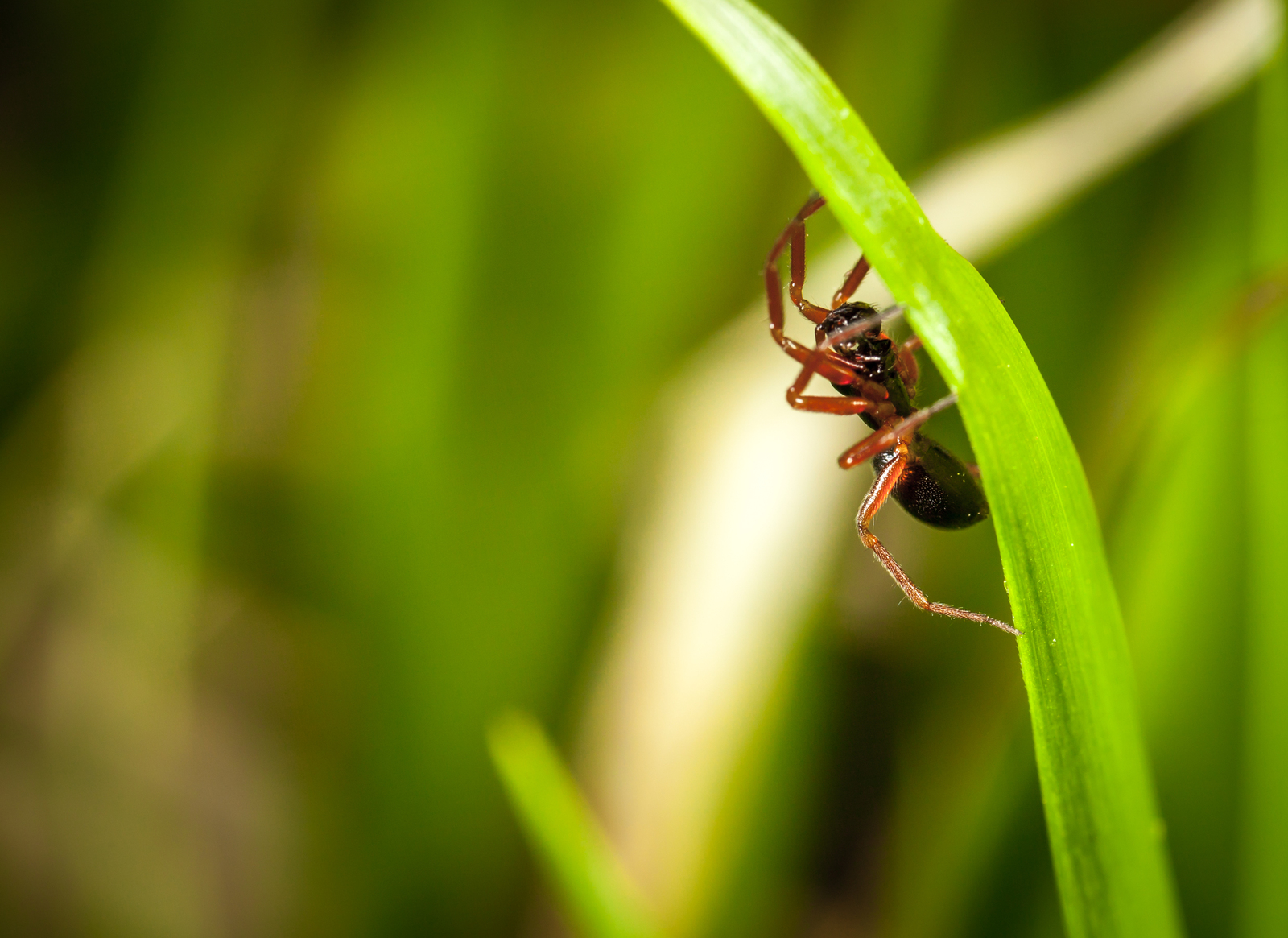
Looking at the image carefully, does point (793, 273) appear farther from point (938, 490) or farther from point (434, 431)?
point (434, 431)

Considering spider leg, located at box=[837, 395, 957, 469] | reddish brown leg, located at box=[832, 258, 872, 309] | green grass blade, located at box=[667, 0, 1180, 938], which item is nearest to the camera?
green grass blade, located at box=[667, 0, 1180, 938]

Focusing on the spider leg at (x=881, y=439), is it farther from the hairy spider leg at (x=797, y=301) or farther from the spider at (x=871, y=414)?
the hairy spider leg at (x=797, y=301)

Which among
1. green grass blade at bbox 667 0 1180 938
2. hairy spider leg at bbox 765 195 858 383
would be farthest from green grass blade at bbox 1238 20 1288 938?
Answer: green grass blade at bbox 667 0 1180 938

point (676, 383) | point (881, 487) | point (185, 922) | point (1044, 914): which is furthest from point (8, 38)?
point (1044, 914)

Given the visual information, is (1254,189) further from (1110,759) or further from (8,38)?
(8,38)

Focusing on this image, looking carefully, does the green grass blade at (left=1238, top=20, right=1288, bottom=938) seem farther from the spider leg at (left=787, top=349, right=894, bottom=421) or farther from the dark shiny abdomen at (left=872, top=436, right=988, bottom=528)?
the spider leg at (left=787, top=349, right=894, bottom=421)

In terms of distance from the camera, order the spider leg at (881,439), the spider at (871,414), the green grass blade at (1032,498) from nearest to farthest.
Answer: the green grass blade at (1032,498) → the spider leg at (881,439) → the spider at (871,414)

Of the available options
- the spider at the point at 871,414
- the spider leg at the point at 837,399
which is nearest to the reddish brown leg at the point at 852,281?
the spider at the point at 871,414
